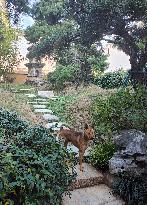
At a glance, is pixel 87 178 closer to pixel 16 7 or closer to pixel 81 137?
pixel 81 137

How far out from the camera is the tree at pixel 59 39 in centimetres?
1688

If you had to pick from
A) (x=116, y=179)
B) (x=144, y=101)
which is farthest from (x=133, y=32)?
(x=116, y=179)

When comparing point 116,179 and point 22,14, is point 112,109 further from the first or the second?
point 22,14

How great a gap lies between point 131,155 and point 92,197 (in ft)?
3.59

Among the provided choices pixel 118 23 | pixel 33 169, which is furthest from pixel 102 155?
pixel 118 23

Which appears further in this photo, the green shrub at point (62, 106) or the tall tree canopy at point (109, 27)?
the tall tree canopy at point (109, 27)

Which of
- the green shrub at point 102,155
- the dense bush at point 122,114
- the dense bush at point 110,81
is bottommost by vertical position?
the green shrub at point 102,155

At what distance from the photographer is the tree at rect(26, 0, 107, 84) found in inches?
664

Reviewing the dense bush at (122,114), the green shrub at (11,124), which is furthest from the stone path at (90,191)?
the dense bush at (122,114)

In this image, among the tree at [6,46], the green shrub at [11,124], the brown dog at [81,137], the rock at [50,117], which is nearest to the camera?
the green shrub at [11,124]

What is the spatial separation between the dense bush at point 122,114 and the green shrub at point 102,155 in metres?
0.79

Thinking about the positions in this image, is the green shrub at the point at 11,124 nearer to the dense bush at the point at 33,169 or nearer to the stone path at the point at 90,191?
the dense bush at the point at 33,169

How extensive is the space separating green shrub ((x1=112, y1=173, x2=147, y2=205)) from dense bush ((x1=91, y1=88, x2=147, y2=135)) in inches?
63.6

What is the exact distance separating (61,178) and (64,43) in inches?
517
